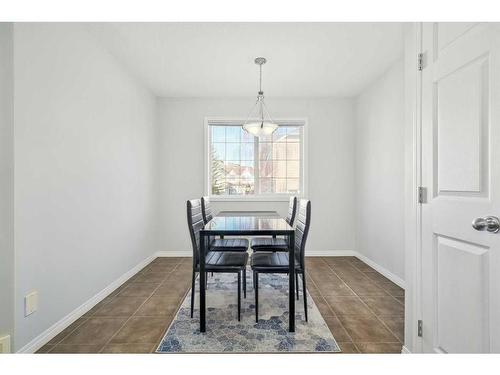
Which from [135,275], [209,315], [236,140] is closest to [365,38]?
[236,140]

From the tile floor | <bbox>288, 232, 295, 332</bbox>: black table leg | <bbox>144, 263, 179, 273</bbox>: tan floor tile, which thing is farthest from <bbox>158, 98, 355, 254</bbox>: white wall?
<bbox>288, 232, 295, 332</bbox>: black table leg

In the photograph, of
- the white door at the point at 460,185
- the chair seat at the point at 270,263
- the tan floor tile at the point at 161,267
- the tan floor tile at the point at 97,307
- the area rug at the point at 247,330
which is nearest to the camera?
the white door at the point at 460,185

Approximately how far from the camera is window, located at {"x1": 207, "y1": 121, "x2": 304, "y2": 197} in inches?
171

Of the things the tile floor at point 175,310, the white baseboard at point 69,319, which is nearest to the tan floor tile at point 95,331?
the tile floor at point 175,310

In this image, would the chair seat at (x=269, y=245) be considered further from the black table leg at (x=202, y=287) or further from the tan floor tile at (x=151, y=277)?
the tan floor tile at (x=151, y=277)

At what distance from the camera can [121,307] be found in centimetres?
240

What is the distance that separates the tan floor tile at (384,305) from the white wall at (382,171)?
50 centimetres

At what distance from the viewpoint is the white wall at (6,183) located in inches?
60.1

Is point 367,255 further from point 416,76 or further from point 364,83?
point 416,76

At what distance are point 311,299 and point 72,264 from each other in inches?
82.6

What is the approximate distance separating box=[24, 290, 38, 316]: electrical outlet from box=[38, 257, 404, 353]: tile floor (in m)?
0.28

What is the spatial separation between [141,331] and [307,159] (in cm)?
320

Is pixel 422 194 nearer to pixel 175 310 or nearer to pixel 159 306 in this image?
pixel 175 310

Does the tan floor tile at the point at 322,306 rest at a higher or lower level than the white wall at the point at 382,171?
lower
